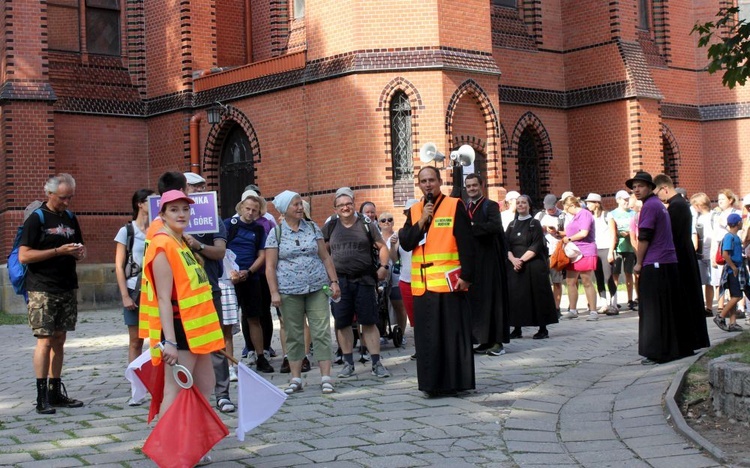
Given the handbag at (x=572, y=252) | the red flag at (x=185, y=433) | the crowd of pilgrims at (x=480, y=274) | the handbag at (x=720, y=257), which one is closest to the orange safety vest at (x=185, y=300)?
the red flag at (x=185, y=433)

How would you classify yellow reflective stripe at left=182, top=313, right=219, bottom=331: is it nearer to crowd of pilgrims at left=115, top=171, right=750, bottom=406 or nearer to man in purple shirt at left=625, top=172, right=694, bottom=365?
crowd of pilgrims at left=115, top=171, right=750, bottom=406

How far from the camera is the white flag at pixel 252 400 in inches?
255

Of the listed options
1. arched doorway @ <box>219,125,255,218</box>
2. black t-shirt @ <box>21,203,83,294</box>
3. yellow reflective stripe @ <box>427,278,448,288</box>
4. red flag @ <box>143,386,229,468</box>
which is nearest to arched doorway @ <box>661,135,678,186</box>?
arched doorway @ <box>219,125,255,218</box>

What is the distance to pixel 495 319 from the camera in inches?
452

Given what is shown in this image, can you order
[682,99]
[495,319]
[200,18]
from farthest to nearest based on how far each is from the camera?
[682,99]
[200,18]
[495,319]

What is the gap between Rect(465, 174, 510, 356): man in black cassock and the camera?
11414mm

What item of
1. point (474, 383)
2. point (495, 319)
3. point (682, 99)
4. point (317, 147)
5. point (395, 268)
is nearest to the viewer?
point (474, 383)

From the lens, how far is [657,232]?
33.5ft

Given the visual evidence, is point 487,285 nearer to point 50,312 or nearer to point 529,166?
point 50,312

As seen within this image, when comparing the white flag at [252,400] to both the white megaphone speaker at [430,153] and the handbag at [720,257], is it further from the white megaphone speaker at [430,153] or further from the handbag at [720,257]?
the white megaphone speaker at [430,153]

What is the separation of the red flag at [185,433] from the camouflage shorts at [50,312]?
9.73 ft

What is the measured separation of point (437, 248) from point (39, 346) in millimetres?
3457

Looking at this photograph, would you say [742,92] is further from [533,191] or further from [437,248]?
[437,248]

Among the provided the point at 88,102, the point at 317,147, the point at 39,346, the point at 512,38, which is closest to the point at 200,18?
the point at 88,102
